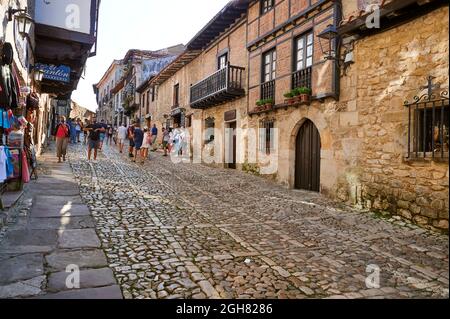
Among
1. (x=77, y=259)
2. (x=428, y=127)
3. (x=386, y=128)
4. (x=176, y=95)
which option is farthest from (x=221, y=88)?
(x=77, y=259)

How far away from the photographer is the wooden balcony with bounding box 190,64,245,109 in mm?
12969

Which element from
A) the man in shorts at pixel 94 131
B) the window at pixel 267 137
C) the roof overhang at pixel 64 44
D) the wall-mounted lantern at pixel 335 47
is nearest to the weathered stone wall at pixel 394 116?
the wall-mounted lantern at pixel 335 47

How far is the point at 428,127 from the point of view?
19.6 ft

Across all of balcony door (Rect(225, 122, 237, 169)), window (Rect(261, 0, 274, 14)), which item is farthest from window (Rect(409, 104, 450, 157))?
balcony door (Rect(225, 122, 237, 169))

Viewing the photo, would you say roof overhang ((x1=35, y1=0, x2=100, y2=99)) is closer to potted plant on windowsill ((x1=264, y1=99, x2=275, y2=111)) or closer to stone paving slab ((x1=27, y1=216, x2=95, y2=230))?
potted plant on windowsill ((x1=264, y1=99, x2=275, y2=111))

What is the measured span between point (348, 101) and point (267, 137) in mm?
3964

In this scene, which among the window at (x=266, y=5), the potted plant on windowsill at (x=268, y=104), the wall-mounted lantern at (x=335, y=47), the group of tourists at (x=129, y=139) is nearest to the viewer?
the wall-mounted lantern at (x=335, y=47)

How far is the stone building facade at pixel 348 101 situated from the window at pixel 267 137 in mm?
36

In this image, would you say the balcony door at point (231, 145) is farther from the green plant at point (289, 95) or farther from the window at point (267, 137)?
the green plant at point (289, 95)

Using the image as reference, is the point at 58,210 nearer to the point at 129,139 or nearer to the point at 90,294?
the point at 90,294

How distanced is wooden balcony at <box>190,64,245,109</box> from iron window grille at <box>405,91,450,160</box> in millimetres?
7562

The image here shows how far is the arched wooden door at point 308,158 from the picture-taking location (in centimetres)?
923

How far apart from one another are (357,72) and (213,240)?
5.14 meters
